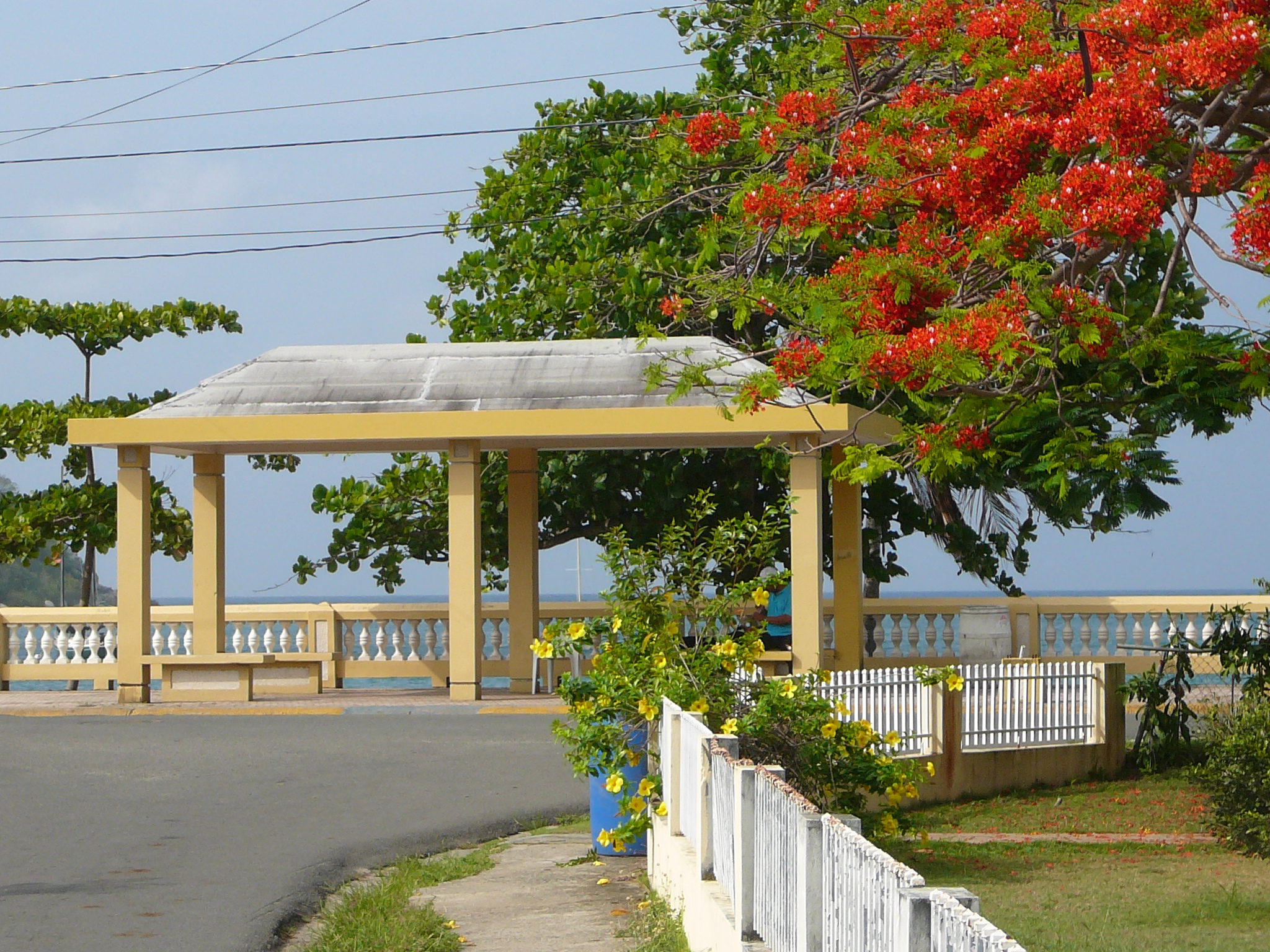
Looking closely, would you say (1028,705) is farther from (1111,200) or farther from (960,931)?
(960,931)

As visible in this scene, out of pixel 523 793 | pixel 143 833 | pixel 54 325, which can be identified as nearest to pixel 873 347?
pixel 523 793

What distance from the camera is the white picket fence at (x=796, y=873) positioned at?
357cm

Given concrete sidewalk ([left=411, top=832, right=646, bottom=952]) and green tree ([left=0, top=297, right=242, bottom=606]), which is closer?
concrete sidewalk ([left=411, top=832, right=646, bottom=952])

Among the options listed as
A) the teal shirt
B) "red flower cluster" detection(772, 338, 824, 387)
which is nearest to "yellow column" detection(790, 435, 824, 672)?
the teal shirt

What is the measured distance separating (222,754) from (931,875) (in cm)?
778

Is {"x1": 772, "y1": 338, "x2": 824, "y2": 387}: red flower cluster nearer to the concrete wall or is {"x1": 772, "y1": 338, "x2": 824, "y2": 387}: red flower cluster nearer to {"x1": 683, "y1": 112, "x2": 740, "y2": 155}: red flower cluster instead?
{"x1": 683, "y1": 112, "x2": 740, "y2": 155}: red flower cluster

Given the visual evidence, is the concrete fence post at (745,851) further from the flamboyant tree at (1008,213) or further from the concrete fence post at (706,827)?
the flamboyant tree at (1008,213)

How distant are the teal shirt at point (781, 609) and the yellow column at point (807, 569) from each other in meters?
0.93

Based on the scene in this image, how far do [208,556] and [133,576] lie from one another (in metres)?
1.82

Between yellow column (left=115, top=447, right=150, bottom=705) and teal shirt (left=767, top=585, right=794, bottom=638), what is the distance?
26.2 ft

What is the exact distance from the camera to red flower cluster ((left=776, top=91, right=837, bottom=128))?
42.8 ft

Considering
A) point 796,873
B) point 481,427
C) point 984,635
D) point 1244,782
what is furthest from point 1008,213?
point 984,635

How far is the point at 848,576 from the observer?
21.5 metres

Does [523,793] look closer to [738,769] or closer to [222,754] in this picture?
[222,754]
